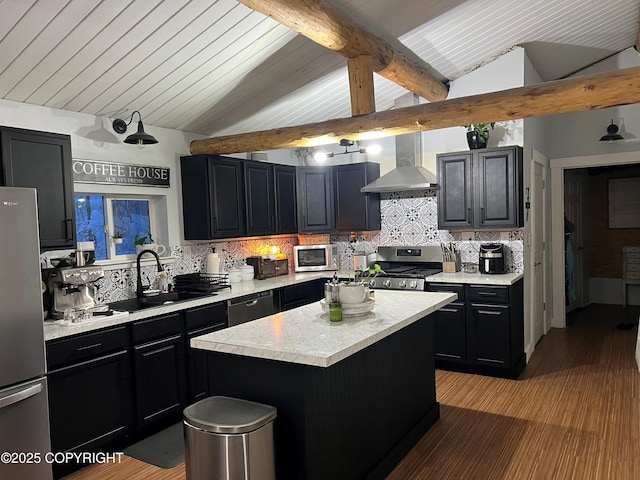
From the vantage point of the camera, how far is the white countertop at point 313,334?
7.36 feet

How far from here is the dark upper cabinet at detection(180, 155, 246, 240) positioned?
14.7 feet

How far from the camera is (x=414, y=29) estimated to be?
12.8ft

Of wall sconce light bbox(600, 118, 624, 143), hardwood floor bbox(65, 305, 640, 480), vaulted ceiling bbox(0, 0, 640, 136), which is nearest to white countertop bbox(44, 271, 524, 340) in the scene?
hardwood floor bbox(65, 305, 640, 480)

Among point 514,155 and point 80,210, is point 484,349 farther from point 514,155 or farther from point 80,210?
point 80,210

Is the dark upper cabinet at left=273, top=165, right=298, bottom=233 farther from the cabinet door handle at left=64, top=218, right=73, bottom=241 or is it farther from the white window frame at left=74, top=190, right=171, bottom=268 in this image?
the cabinet door handle at left=64, top=218, right=73, bottom=241

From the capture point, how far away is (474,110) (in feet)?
10.9

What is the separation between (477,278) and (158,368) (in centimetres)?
299

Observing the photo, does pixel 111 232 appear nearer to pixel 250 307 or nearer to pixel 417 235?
pixel 250 307

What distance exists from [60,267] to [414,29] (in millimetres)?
3257

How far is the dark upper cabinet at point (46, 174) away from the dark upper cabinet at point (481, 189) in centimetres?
352

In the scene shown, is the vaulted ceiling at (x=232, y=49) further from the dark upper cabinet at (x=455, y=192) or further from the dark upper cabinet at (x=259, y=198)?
the dark upper cabinet at (x=455, y=192)

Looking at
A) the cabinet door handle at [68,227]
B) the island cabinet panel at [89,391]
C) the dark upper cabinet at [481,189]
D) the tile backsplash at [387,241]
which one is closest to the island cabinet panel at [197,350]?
the island cabinet panel at [89,391]

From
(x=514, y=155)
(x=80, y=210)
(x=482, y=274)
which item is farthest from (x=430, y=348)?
(x=80, y=210)

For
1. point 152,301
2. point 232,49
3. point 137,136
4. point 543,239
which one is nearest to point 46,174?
point 137,136
